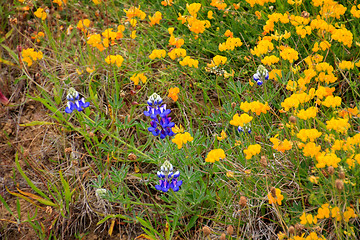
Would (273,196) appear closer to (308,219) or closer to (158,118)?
(308,219)

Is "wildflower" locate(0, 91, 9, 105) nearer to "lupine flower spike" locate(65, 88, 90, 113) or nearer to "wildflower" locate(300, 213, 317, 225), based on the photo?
"lupine flower spike" locate(65, 88, 90, 113)

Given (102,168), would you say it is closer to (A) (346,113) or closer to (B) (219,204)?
(B) (219,204)

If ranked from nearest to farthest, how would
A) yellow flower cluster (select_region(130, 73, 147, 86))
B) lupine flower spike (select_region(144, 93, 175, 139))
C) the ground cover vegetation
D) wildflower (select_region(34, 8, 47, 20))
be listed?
1. the ground cover vegetation
2. lupine flower spike (select_region(144, 93, 175, 139))
3. yellow flower cluster (select_region(130, 73, 147, 86))
4. wildflower (select_region(34, 8, 47, 20))

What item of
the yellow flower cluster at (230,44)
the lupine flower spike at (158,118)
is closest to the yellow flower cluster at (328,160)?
the lupine flower spike at (158,118)

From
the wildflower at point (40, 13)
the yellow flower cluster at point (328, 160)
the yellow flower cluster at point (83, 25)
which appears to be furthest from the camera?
the wildflower at point (40, 13)

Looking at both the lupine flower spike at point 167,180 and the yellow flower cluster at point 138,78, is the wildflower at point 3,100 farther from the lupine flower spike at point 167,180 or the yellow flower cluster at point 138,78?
the lupine flower spike at point 167,180

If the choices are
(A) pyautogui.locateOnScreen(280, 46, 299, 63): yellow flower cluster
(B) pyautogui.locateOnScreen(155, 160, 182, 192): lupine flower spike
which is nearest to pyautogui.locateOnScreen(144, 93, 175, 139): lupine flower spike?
(B) pyautogui.locateOnScreen(155, 160, 182, 192): lupine flower spike

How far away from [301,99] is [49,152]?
2.21 metres

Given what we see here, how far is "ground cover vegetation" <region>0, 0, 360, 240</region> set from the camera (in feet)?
6.97

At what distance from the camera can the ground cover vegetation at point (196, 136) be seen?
2125mm

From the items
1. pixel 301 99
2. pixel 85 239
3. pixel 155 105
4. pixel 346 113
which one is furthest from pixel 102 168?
pixel 346 113

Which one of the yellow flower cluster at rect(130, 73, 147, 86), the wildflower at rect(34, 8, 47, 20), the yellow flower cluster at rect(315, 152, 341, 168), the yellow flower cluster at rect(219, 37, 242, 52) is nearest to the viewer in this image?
the yellow flower cluster at rect(315, 152, 341, 168)

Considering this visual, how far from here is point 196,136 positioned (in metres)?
2.60

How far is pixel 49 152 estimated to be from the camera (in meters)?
3.20
